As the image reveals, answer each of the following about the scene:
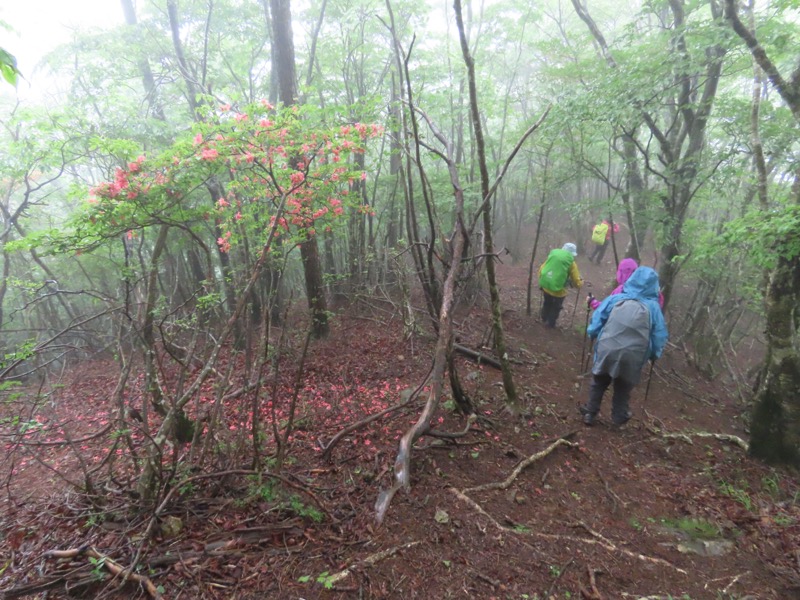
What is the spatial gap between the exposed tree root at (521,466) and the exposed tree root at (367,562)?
86 centimetres

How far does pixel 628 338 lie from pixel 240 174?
5.79 meters

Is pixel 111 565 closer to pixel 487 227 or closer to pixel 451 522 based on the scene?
pixel 451 522

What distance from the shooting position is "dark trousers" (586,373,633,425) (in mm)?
4492

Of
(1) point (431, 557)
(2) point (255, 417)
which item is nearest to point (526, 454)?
(1) point (431, 557)

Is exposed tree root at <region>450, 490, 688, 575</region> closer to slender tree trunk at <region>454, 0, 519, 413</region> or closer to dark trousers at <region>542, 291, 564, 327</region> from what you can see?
slender tree trunk at <region>454, 0, 519, 413</region>

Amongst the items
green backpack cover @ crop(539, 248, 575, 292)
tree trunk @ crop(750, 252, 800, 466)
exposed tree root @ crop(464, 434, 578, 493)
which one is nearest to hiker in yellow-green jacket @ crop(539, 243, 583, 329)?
green backpack cover @ crop(539, 248, 575, 292)

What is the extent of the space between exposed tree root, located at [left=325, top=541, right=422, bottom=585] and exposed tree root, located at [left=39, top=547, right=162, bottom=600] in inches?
38.1

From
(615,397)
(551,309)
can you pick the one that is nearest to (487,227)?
(615,397)

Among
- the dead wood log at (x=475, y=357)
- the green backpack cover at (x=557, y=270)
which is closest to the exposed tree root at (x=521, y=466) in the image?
the dead wood log at (x=475, y=357)

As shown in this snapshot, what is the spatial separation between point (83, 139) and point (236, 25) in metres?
5.25

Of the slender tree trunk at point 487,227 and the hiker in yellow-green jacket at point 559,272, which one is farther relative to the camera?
the hiker in yellow-green jacket at point 559,272

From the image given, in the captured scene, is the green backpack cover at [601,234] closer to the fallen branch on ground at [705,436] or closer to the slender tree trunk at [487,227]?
the fallen branch on ground at [705,436]

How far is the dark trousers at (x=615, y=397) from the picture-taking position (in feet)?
14.7

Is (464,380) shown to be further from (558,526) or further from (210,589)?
(210,589)
